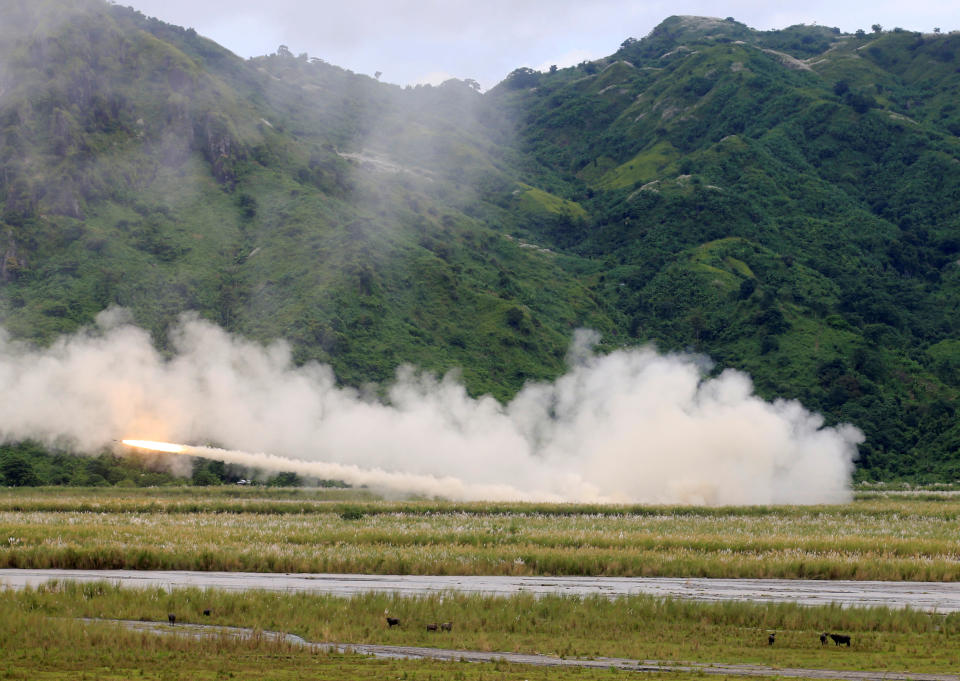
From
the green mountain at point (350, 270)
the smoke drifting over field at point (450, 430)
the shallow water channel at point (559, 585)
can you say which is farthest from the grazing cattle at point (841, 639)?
the green mountain at point (350, 270)

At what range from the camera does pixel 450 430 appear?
9900cm

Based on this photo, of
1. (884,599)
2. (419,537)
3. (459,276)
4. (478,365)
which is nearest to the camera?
(884,599)

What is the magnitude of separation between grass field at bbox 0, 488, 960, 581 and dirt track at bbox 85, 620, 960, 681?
13938 mm

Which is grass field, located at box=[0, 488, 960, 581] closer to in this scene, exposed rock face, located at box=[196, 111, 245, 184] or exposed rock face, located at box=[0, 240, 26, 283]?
exposed rock face, located at box=[0, 240, 26, 283]

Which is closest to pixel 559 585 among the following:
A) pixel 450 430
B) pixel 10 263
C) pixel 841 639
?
pixel 841 639

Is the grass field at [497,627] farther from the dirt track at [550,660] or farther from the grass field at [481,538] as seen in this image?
the grass field at [481,538]

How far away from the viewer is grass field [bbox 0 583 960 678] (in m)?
26.9

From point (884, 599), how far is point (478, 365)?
10789 cm

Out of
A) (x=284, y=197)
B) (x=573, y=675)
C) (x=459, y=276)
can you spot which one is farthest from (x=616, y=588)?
(x=284, y=197)

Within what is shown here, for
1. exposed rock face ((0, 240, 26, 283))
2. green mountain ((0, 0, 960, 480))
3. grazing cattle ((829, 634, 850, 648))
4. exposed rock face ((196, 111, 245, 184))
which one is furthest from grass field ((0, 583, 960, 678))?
exposed rock face ((196, 111, 245, 184))

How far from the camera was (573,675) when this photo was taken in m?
24.8

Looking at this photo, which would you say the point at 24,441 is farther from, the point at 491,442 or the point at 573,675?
the point at 573,675

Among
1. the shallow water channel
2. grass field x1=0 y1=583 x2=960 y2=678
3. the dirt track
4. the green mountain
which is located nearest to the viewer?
the dirt track

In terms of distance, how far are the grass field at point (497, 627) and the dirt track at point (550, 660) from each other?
0.64 metres
